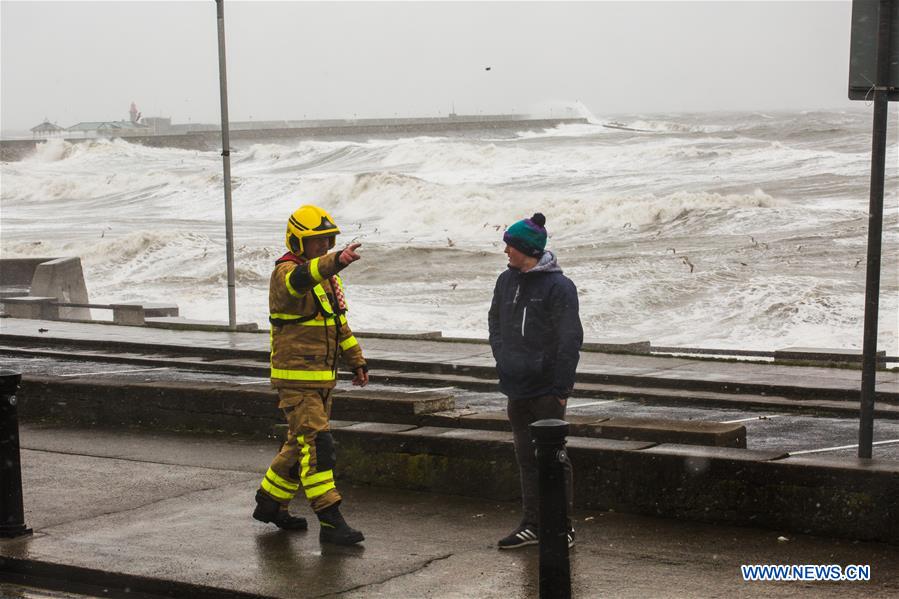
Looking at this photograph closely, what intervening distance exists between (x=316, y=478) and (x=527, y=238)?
1.74m

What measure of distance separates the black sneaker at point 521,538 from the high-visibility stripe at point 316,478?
1.00 m

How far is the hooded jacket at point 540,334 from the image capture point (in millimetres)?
6707

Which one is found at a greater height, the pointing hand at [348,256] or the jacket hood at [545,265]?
the pointing hand at [348,256]

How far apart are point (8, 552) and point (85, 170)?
87712mm

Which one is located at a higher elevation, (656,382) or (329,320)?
(329,320)

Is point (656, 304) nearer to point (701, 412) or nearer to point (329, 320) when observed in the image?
point (701, 412)

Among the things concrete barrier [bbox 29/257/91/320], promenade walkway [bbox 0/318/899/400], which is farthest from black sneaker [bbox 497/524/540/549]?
concrete barrier [bbox 29/257/91/320]

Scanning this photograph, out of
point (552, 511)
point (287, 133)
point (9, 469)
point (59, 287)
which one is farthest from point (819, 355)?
point (287, 133)

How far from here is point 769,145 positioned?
7669 cm

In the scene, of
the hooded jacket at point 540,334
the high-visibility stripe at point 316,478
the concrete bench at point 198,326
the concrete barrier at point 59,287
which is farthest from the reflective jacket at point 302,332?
the concrete barrier at point 59,287

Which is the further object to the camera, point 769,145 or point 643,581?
point 769,145

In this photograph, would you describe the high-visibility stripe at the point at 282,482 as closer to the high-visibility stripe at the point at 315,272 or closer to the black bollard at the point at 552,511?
the high-visibility stripe at the point at 315,272

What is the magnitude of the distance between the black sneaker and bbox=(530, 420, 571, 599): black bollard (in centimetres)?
119

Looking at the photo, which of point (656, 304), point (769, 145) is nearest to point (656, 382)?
point (656, 304)
